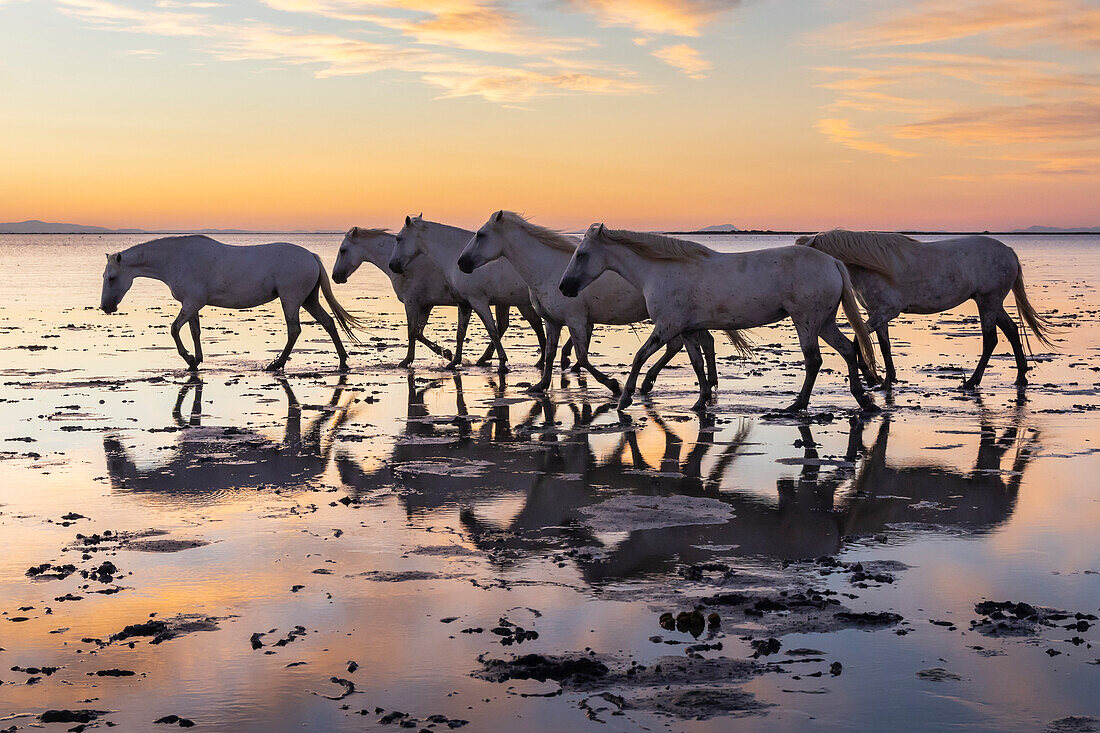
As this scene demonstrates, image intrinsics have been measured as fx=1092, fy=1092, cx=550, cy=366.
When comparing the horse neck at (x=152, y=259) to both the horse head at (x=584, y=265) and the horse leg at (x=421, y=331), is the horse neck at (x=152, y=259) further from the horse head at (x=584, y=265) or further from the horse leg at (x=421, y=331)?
the horse head at (x=584, y=265)

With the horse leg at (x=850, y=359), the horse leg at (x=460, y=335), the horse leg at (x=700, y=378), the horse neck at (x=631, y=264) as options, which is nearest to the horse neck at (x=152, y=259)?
the horse leg at (x=460, y=335)

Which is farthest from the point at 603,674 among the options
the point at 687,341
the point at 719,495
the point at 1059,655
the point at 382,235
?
the point at 382,235

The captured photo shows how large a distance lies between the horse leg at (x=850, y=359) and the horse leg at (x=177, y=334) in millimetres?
8407

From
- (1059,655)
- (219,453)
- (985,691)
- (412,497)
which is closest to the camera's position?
(985,691)

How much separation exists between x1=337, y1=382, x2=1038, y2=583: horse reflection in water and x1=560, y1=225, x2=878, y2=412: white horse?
3.55 feet

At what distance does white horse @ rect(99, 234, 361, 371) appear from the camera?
15719mm

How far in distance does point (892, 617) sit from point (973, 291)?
10076 mm

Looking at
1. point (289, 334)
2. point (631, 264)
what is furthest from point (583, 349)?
point (289, 334)

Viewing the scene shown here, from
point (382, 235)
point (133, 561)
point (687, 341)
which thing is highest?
point (382, 235)

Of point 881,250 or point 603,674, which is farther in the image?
point 881,250

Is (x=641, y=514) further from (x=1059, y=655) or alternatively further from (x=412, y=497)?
(x=1059, y=655)

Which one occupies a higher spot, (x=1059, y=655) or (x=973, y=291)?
(x=973, y=291)

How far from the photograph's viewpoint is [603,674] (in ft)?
14.1

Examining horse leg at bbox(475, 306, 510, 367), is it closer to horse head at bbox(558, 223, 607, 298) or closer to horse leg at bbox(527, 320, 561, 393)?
horse leg at bbox(527, 320, 561, 393)
